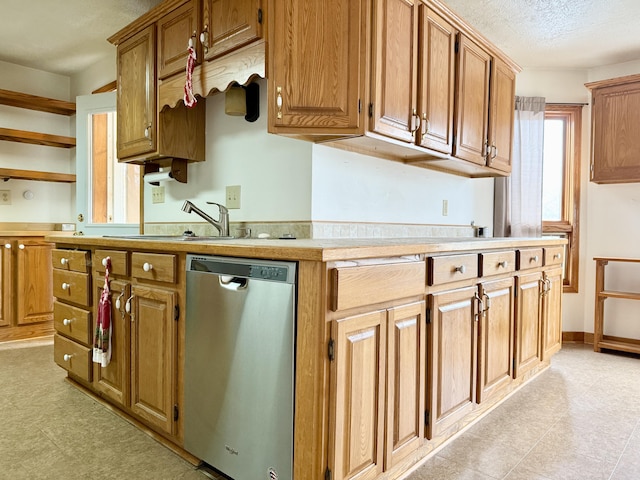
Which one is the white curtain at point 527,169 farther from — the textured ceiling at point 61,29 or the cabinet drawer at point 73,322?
the cabinet drawer at point 73,322

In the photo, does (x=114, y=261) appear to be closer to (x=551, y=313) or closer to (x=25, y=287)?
(x=25, y=287)

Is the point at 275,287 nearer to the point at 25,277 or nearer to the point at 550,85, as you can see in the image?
the point at 25,277

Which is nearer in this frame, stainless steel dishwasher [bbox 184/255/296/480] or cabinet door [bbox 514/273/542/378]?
stainless steel dishwasher [bbox 184/255/296/480]

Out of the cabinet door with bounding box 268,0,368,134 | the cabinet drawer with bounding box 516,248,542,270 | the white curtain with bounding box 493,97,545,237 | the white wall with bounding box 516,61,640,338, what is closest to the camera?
the cabinet door with bounding box 268,0,368,134

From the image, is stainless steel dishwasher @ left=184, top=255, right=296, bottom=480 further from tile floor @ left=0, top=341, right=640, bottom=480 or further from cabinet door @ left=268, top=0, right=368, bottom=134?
cabinet door @ left=268, top=0, right=368, bottom=134

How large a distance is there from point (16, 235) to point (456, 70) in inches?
134

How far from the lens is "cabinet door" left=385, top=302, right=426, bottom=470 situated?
4.82ft

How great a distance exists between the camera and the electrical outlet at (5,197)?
12.9ft

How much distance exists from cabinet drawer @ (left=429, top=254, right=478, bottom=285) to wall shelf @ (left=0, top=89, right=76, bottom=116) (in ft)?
12.5

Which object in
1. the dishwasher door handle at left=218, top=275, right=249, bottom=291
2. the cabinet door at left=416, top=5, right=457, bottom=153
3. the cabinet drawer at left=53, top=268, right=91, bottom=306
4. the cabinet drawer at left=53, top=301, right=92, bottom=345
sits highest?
the cabinet door at left=416, top=5, right=457, bottom=153

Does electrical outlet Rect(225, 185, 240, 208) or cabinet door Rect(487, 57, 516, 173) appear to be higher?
cabinet door Rect(487, 57, 516, 173)

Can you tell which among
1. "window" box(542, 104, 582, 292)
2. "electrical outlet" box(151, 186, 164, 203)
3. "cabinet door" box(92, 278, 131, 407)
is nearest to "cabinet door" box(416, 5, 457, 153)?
"cabinet door" box(92, 278, 131, 407)

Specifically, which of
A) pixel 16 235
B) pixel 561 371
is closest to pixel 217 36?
pixel 16 235

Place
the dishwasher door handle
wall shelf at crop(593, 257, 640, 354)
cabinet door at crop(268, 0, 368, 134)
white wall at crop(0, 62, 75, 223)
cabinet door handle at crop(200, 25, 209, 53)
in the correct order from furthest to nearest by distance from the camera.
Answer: white wall at crop(0, 62, 75, 223), wall shelf at crop(593, 257, 640, 354), cabinet door handle at crop(200, 25, 209, 53), cabinet door at crop(268, 0, 368, 134), the dishwasher door handle
